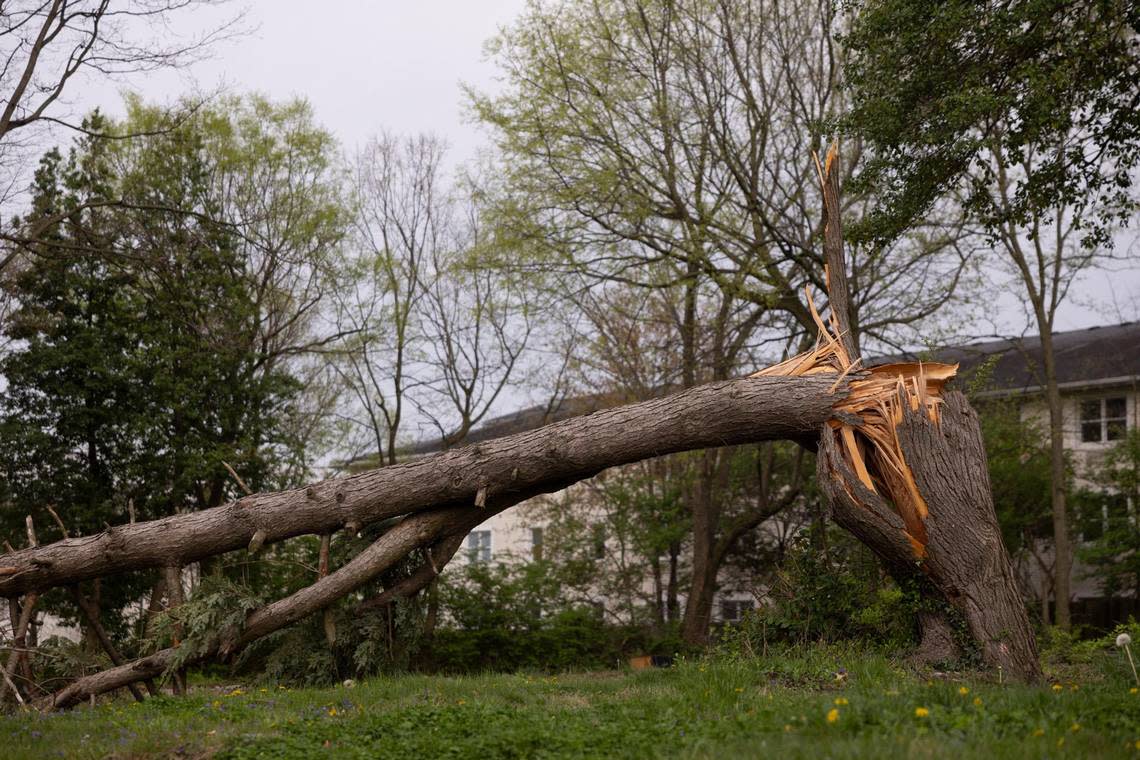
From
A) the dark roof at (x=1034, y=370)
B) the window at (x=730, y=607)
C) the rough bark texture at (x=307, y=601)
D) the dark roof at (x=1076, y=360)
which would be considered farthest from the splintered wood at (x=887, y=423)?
the window at (x=730, y=607)

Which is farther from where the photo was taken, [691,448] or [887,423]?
[691,448]

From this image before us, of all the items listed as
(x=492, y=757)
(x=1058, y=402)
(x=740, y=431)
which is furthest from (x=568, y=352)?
(x=492, y=757)

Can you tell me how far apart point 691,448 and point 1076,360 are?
21.0 m

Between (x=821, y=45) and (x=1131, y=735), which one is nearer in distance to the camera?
(x=1131, y=735)

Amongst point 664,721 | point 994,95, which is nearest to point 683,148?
point 994,95

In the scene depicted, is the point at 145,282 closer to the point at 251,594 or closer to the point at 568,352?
the point at 568,352

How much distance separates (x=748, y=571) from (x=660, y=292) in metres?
7.17

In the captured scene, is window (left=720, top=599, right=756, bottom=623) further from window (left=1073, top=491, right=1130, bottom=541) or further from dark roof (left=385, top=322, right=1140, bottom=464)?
window (left=1073, top=491, right=1130, bottom=541)

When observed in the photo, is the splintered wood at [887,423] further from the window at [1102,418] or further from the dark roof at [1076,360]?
the window at [1102,418]

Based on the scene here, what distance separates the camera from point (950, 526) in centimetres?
856

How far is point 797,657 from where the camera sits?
884 centimetres

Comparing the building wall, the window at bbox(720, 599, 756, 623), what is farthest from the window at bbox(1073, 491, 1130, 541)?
the window at bbox(720, 599, 756, 623)

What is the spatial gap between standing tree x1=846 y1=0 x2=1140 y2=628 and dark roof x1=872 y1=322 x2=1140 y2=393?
1067 centimetres

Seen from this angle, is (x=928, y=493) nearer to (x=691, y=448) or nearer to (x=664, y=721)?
(x=691, y=448)
